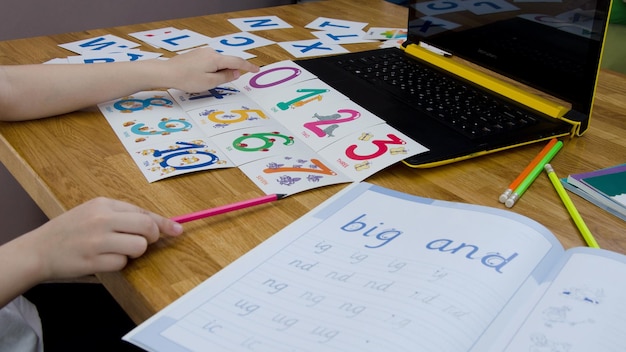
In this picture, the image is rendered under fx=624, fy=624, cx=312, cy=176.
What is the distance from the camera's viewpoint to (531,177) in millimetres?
679

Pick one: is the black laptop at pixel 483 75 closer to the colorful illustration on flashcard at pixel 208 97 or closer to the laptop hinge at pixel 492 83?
the laptop hinge at pixel 492 83

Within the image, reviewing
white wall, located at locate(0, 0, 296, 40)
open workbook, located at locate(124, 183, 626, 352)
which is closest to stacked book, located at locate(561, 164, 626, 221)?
open workbook, located at locate(124, 183, 626, 352)

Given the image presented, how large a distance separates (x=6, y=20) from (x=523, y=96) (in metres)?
1.49

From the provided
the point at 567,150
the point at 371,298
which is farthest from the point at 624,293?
the point at 567,150

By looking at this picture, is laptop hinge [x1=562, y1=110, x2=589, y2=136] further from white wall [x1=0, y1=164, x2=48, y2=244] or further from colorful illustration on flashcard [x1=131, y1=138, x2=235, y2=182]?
white wall [x1=0, y1=164, x2=48, y2=244]

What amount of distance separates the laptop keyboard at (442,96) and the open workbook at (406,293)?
7.6 inches

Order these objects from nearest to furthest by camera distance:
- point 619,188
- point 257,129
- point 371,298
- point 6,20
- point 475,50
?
1. point 371,298
2. point 619,188
3. point 257,129
4. point 475,50
5. point 6,20

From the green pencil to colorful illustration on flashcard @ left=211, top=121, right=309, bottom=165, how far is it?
0.76ft

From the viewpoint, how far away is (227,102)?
83cm

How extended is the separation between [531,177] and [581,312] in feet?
0.77

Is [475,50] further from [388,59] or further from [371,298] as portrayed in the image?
[371,298]

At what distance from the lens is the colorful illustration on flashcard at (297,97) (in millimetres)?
808

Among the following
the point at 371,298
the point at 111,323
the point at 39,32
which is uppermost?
the point at 371,298

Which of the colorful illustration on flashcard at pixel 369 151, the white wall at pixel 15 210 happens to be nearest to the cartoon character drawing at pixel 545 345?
the colorful illustration on flashcard at pixel 369 151
